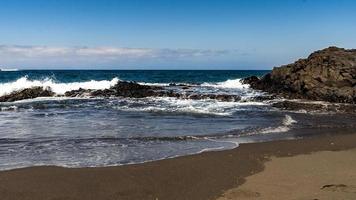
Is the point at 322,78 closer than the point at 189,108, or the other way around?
the point at 189,108

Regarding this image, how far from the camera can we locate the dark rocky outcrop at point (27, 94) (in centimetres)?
2820

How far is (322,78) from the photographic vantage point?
87.2 ft

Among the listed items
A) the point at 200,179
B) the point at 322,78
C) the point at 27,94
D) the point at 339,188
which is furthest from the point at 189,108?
the point at 339,188

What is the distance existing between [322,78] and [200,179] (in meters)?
20.3

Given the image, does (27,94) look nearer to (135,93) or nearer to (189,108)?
(135,93)

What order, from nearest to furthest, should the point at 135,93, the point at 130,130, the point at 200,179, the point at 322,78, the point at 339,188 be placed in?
the point at 339,188
the point at 200,179
the point at 130,130
the point at 322,78
the point at 135,93

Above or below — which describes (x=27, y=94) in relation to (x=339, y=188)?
below

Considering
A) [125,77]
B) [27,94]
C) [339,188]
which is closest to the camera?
[339,188]

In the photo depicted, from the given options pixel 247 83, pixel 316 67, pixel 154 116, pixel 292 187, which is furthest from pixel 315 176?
pixel 247 83

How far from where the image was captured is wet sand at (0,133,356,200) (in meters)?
7.01

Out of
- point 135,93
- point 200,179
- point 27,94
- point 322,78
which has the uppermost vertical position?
point 322,78

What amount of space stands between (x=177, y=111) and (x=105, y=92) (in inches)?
446

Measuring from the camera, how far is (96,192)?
714 centimetres

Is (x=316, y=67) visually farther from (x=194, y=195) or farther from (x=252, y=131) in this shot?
(x=194, y=195)
